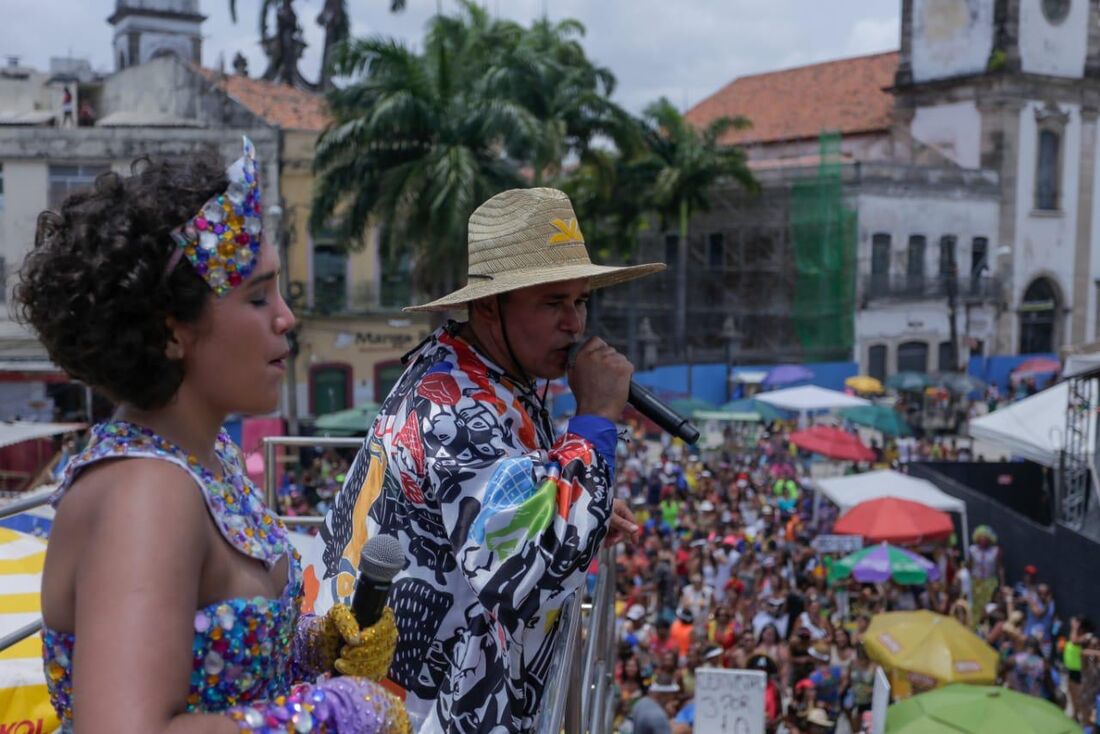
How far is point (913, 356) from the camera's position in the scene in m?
35.2

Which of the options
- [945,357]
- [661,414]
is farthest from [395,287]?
[661,414]

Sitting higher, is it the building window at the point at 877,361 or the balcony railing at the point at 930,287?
the balcony railing at the point at 930,287

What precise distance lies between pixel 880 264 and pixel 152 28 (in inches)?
996

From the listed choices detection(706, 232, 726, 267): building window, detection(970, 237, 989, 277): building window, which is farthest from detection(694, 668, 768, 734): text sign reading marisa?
detection(970, 237, 989, 277): building window

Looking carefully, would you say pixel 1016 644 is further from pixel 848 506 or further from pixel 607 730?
pixel 607 730

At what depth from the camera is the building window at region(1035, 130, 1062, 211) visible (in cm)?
3806

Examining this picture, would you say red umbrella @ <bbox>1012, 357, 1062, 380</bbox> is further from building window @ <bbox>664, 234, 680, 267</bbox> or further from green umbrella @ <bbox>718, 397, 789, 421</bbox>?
green umbrella @ <bbox>718, 397, 789, 421</bbox>

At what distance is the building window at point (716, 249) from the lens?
1417 inches

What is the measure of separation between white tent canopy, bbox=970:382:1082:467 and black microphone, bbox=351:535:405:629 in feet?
47.8

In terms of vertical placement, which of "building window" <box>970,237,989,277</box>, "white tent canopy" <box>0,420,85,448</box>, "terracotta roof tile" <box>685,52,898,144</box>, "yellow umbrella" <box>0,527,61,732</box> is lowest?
"white tent canopy" <box>0,420,85,448</box>

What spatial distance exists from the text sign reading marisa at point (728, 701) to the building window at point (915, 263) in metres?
31.8

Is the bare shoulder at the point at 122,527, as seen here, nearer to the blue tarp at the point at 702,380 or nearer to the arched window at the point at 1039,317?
the blue tarp at the point at 702,380

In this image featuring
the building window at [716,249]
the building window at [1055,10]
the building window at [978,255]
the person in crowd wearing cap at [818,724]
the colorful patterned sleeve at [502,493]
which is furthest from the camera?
the building window at [1055,10]

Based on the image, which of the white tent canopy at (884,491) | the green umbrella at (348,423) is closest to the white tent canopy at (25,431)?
the green umbrella at (348,423)
